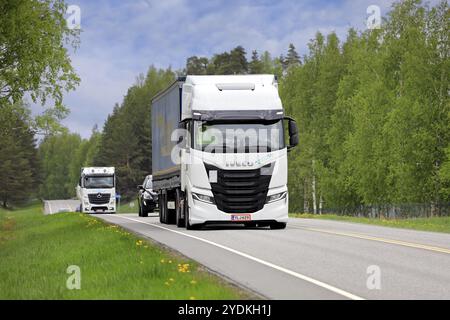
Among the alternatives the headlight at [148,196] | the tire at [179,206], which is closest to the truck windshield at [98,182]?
the headlight at [148,196]

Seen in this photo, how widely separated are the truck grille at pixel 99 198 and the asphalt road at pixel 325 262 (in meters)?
34.8

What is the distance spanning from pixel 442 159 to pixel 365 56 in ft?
39.6

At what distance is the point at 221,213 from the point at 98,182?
34.6 m

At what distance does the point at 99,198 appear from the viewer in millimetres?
55344

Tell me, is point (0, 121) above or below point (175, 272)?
above

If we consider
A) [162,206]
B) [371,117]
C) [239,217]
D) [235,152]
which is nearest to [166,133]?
[162,206]

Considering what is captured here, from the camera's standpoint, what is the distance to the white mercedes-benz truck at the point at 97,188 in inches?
2169

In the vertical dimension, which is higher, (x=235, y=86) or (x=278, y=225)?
(x=235, y=86)

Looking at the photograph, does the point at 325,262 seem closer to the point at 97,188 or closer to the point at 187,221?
the point at 187,221

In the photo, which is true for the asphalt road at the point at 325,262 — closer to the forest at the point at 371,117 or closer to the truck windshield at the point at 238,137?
the truck windshield at the point at 238,137

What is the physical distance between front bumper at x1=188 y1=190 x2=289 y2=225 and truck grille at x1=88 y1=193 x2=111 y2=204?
111 ft

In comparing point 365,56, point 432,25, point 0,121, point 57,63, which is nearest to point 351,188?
point 365,56

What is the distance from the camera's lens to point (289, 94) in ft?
232
